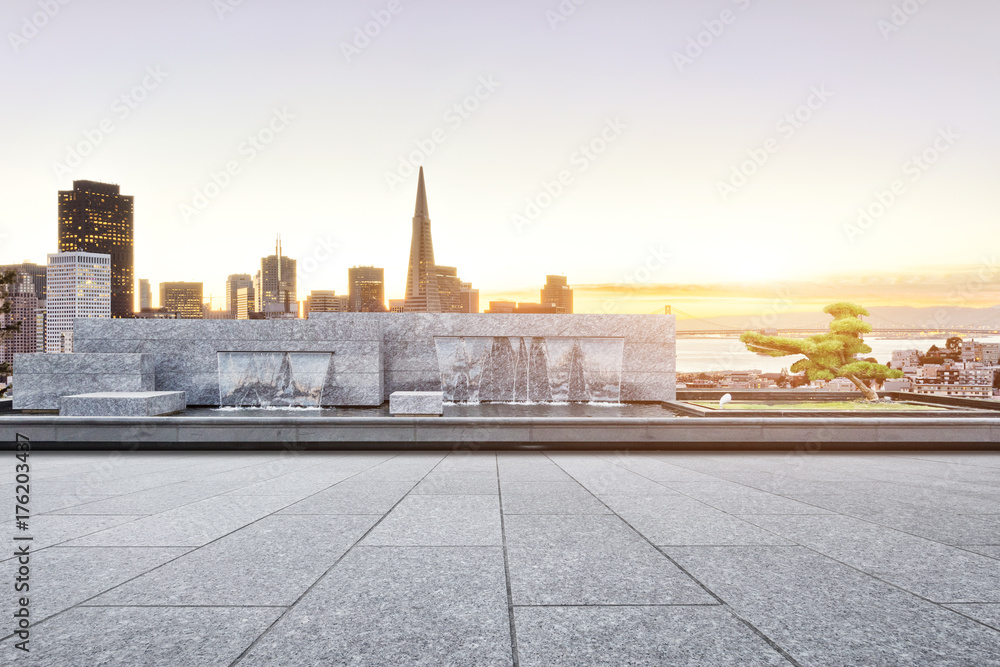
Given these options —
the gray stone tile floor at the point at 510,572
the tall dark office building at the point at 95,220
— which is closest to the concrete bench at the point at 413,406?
the gray stone tile floor at the point at 510,572

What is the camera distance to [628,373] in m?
18.8

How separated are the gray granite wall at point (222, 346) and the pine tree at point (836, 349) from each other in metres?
13.2

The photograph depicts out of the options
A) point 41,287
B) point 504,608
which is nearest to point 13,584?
point 504,608

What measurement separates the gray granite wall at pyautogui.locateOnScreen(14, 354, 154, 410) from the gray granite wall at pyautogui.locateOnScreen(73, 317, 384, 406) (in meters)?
1.13

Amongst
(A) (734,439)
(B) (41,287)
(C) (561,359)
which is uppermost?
(B) (41,287)

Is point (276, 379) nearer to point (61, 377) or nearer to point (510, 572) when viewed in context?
point (61, 377)

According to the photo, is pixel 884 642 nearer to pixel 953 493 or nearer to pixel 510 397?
pixel 953 493

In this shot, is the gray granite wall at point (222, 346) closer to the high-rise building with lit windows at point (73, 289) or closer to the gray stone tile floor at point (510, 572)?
the gray stone tile floor at point (510, 572)

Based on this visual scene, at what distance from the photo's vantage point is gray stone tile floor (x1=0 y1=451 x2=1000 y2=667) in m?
3.35

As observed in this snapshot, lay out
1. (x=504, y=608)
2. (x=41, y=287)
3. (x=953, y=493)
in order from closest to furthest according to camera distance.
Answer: (x=504, y=608) → (x=953, y=493) → (x=41, y=287)

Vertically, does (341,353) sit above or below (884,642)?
above

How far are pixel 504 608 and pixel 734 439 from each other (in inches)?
354

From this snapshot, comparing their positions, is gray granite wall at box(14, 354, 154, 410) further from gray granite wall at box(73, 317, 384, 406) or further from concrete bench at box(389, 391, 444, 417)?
concrete bench at box(389, 391, 444, 417)

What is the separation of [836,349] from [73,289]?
194 m
